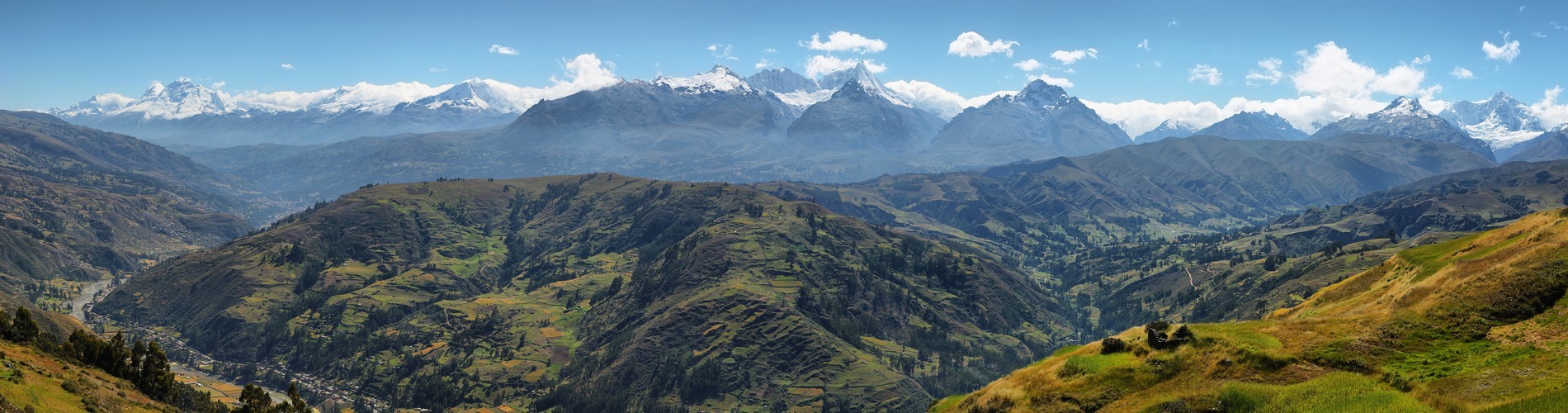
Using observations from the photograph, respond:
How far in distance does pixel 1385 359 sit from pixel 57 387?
120059mm

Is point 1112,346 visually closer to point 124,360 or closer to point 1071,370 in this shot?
point 1071,370

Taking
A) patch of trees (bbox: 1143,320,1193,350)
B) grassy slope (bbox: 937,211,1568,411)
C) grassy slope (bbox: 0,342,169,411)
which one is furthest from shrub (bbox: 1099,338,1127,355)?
grassy slope (bbox: 0,342,169,411)

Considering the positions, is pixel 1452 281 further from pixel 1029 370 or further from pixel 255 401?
pixel 255 401

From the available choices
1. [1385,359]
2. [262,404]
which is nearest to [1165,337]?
[1385,359]

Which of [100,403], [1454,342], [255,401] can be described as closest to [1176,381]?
[1454,342]

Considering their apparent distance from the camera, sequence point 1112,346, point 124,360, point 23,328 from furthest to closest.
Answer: point 124,360 < point 23,328 < point 1112,346

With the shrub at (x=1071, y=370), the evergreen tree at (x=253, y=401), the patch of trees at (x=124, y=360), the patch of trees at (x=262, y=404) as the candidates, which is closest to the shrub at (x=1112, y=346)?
the shrub at (x=1071, y=370)

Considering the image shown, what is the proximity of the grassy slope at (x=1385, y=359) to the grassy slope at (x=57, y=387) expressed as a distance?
277 ft

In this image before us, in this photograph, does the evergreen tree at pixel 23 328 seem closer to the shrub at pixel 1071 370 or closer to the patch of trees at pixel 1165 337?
the shrub at pixel 1071 370

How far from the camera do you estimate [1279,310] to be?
294 feet

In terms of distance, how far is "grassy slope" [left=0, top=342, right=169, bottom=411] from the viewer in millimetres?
75625

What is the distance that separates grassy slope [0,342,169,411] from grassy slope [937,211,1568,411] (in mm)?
84568

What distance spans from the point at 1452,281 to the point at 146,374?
157958 millimetres

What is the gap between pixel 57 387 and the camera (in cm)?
8700
